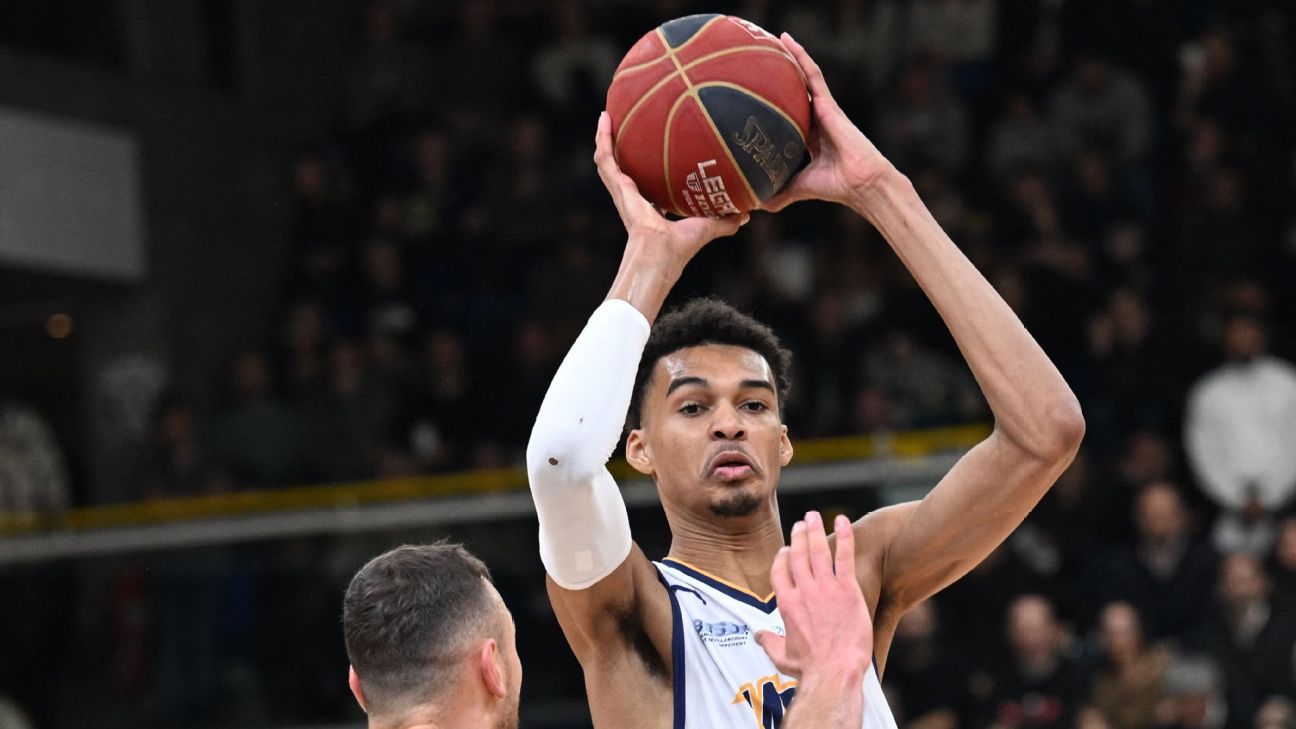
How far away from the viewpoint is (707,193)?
14.1ft

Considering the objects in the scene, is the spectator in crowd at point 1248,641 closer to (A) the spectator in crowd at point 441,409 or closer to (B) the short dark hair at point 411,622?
(A) the spectator in crowd at point 441,409

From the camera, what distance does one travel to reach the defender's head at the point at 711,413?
4488mm

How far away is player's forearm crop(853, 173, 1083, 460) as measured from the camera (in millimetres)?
4156

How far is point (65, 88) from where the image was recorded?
14.4m

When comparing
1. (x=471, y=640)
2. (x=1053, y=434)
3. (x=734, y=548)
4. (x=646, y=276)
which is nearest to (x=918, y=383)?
(x=734, y=548)

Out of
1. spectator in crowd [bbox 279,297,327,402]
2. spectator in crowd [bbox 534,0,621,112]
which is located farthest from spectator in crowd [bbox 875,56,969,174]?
spectator in crowd [bbox 279,297,327,402]

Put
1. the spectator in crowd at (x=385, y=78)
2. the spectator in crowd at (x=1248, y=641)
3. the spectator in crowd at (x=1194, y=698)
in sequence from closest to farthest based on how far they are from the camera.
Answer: the spectator in crowd at (x=1248, y=641) < the spectator in crowd at (x=1194, y=698) < the spectator in crowd at (x=385, y=78)

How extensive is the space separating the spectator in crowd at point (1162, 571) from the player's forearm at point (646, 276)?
6084 mm

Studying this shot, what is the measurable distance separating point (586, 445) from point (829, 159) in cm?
101

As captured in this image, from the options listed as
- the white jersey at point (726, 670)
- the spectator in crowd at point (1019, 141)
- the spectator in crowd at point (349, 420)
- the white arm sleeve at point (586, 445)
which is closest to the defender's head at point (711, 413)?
the white jersey at point (726, 670)

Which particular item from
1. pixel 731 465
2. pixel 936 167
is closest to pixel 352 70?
pixel 936 167

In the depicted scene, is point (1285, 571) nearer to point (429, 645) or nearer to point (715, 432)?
point (715, 432)

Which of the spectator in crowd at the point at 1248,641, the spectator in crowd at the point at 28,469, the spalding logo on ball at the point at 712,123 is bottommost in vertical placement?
the spectator in crowd at the point at 28,469

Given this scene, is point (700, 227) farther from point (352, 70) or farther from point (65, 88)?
point (352, 70)
